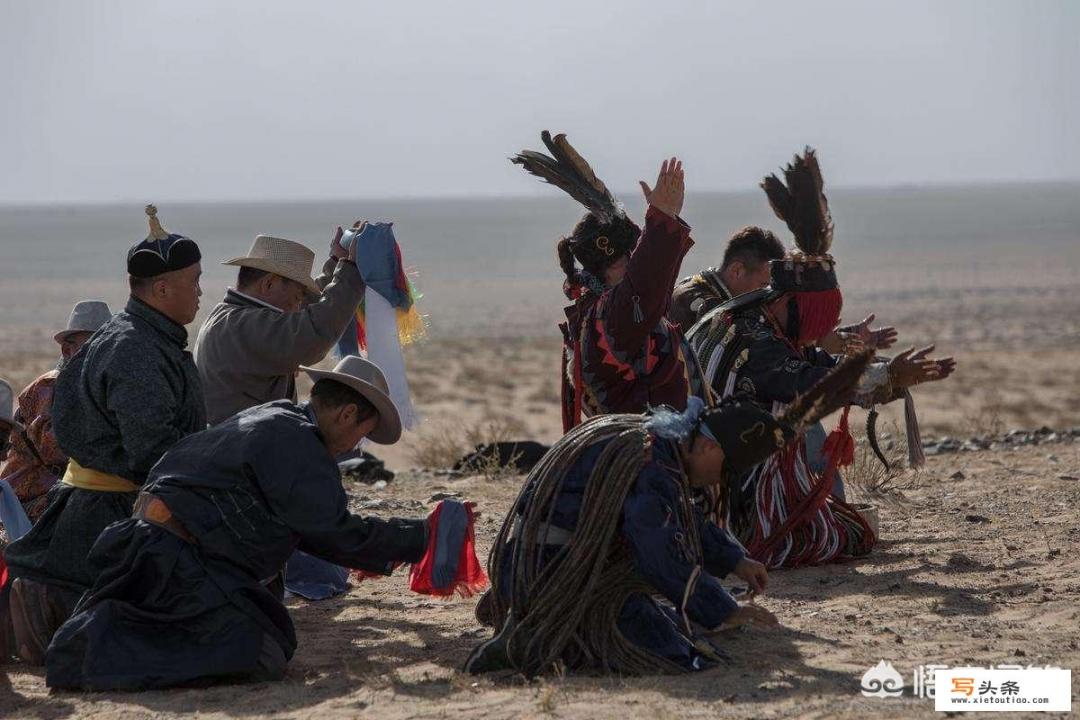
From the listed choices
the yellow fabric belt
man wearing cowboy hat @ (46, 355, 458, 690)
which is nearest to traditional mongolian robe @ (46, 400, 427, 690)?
man wearing cowboy hat @ (46, 355, 458, 690)

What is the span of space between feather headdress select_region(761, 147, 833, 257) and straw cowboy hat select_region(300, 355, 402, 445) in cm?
253

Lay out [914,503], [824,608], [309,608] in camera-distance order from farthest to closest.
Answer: [914,503] → [309,608] → [824,608]

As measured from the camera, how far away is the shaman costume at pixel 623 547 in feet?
17.6

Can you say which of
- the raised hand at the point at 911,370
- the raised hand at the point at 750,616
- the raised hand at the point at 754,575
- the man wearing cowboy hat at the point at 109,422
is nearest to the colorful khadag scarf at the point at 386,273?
the man wearing cowboy hat at the point at 109,422

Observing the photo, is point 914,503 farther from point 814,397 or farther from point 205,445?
point 205,445

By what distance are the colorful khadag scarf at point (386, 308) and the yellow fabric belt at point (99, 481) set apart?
1420 mm

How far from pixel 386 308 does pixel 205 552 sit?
85.2 inches

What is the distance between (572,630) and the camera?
18.1 ft

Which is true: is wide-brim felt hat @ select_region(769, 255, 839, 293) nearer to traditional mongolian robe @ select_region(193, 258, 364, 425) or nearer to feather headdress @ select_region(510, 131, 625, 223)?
feather headdress @ select_region(510, 131, 625, 223)

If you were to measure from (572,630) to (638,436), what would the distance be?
74cm

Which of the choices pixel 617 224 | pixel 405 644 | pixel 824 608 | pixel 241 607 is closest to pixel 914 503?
pixel 824 608

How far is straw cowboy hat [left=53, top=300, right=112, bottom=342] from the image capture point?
24.1ft

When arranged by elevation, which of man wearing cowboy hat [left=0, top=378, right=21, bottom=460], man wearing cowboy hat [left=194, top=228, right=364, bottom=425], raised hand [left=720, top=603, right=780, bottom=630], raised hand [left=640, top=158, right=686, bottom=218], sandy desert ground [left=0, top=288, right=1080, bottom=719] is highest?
raised hand [left=640, top=158, right=686, bottom=218]

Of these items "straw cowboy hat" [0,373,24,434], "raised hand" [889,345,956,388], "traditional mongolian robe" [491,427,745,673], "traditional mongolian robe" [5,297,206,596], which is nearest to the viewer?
"traditional mongolian robe" [491,427,745,673]
